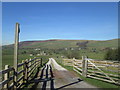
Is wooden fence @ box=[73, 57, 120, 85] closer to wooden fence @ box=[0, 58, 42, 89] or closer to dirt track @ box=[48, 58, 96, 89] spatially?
dirt track @ box=[48, 58, 96, 89]

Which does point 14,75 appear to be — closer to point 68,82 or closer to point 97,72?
point 68,82

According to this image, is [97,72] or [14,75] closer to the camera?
[14,75]

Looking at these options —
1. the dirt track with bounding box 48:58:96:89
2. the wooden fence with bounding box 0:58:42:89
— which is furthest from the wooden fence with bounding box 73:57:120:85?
the wooden fence with bounding box 0:58:42:89

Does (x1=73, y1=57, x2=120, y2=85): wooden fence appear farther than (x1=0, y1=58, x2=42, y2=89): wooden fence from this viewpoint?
Yes

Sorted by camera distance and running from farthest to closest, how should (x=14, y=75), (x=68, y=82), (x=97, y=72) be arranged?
(x=97, y=72) < (x=68, y=82) < (x=14, y=75)

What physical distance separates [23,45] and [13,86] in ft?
516

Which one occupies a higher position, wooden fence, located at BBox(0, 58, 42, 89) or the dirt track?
wooden fence, located at BBox(0, 58, 42, 89)

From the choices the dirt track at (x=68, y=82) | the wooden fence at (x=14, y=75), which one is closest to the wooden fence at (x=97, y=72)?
the dirt track at (x=68, y=82)

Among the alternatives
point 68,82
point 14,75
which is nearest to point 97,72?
point 68,82

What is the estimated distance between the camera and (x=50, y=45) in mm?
162250

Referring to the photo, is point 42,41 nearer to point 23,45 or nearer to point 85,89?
point 23,45

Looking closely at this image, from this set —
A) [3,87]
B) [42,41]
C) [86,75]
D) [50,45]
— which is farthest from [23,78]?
[42,41]

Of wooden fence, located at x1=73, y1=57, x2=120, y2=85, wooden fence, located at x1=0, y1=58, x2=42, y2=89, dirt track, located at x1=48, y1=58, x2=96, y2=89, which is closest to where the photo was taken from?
wooden fence, located at x1=0, y1=58, x2=42, y2=89

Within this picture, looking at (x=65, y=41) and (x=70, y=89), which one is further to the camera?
(x=65, y=41)
